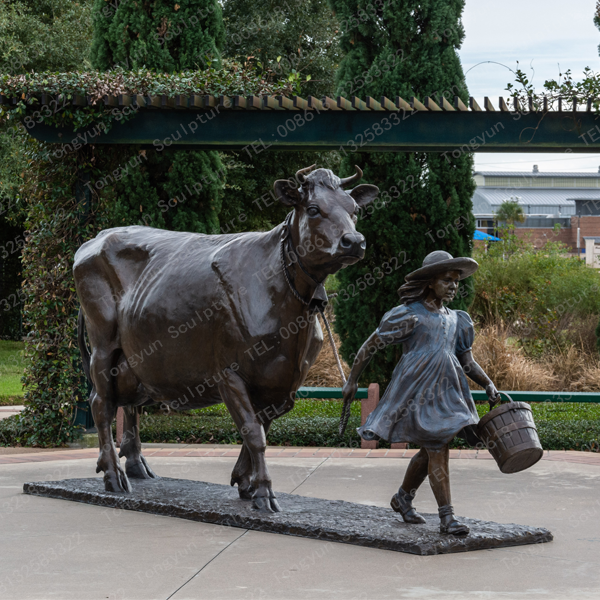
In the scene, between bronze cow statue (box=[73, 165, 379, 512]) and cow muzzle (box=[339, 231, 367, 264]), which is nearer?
cow muzzle (box=[339, 231, 367, 264])

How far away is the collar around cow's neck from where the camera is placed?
18.1 feet

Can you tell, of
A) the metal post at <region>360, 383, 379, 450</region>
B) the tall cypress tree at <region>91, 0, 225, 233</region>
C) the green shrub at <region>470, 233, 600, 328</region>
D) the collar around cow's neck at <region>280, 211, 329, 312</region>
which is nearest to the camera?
the collar around cow's neck at <region>280, 211, 329, 312</region>

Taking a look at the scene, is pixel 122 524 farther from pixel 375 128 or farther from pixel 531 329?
pixel 531 329

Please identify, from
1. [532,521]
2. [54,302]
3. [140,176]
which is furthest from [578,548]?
[140,176]

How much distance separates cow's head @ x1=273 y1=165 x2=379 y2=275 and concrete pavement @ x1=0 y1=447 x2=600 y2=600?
66.7 inches

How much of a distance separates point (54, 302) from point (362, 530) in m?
4.96

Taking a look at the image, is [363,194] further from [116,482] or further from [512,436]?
[116,482]

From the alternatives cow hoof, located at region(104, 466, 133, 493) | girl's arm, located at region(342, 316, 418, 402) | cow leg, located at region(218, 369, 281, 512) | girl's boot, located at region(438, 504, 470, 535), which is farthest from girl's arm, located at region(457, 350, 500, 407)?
cow hoof, located at region(104, 466, 133, 493)

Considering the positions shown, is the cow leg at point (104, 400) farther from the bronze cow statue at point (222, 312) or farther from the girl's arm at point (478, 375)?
the girl's arm at point (478, 375)

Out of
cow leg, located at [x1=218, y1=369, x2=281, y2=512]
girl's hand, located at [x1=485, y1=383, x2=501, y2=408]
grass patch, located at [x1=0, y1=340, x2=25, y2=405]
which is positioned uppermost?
girl's hand, located at [x1=485, y1=383, x2=501, y2=408]

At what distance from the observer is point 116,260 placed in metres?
6.58

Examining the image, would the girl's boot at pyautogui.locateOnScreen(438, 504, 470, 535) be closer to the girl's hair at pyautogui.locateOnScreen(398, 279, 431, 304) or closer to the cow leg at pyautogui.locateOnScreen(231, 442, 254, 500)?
the girl's hair at pyautogui.locateOnScreen(398, 279, 431, 304)

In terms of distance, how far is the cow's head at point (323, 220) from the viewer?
201 inches

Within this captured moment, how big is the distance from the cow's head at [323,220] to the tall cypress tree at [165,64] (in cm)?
502
